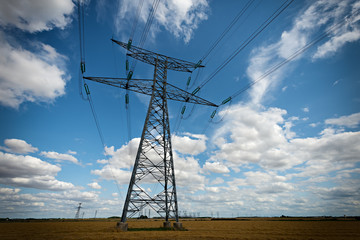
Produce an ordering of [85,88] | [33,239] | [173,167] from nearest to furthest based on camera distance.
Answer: [33,239]
[85,88]
[173,167]

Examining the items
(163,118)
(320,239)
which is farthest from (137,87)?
(320,239)

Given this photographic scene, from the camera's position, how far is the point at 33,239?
18.9m

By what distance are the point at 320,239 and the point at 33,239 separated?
33324 mm

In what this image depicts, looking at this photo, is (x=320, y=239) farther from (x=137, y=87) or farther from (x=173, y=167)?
(x=137, y=87)

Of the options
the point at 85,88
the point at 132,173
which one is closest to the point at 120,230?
the point at 132,173

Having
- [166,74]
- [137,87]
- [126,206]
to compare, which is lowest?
[126,206]

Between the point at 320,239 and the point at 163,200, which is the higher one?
the point at 163,200

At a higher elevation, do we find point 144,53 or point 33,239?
point 144,53

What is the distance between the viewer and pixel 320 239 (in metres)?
22.2

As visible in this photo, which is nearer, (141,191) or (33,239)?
(33,239)

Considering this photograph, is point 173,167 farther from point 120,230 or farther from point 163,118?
point 120,230

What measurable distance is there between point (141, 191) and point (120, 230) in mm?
4882

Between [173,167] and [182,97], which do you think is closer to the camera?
[173,167]

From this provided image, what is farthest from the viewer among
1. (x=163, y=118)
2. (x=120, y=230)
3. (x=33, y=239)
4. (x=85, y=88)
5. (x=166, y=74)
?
(x=166, y=74)
